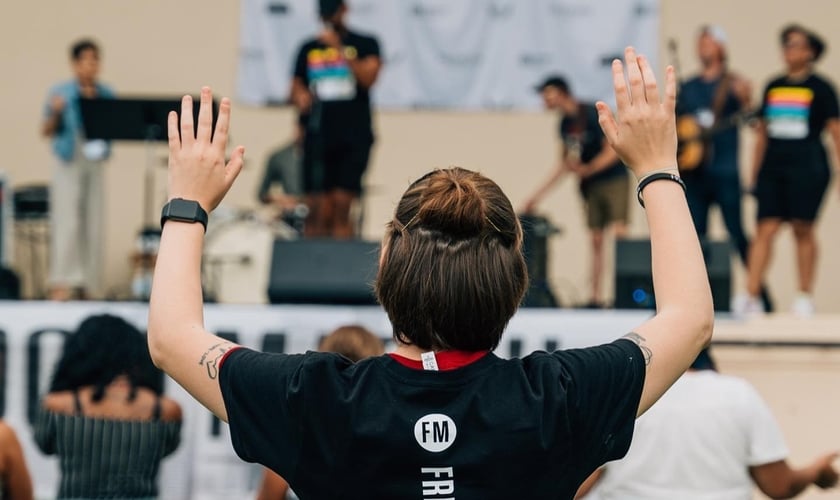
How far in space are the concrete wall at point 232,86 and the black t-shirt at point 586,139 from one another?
164 cm

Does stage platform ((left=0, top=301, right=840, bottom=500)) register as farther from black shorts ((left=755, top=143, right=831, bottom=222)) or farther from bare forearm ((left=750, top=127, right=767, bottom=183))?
bare forearm ((left=750, top=127, right=767, bottom=183))

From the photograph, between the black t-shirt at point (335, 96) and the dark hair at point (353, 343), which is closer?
the dark hair at point (353, 343)

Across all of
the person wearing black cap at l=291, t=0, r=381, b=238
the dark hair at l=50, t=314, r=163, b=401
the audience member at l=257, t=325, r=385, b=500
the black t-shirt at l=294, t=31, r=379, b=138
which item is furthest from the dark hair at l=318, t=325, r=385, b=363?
the black t-shirt at l=294, t=31, r=379, b=138

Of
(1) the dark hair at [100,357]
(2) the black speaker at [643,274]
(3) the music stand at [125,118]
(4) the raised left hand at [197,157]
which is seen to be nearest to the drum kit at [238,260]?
(3) the music stand at [125,118]

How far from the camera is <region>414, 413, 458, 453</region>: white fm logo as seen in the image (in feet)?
5.98

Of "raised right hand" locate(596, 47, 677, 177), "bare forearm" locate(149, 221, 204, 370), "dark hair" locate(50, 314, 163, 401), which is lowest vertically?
"dark hair" locate(50, 314, 163, 401)

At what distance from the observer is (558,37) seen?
1127 centimetres

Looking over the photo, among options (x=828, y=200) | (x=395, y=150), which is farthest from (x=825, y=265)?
(x=395, y=150)

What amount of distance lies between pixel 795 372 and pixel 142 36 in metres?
7.08

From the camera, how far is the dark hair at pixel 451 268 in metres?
1.90

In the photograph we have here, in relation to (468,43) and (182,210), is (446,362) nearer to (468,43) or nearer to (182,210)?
(182,210)

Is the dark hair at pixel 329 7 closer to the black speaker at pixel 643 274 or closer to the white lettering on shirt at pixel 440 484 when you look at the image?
the black speaker at pixel 643 274

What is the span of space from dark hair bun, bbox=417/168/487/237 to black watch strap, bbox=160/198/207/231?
1.08 ft

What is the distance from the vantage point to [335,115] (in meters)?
8.35
